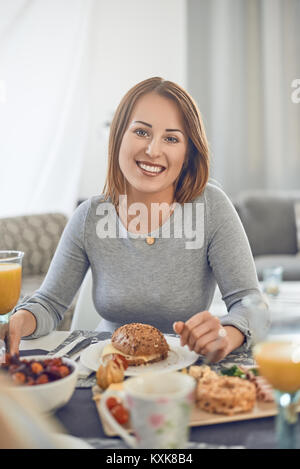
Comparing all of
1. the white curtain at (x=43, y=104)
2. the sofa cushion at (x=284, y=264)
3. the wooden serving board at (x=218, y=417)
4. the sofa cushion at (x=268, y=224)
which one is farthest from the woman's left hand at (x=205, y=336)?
the white curtain at (x=43, y=104)

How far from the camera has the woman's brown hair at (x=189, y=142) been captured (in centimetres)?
132

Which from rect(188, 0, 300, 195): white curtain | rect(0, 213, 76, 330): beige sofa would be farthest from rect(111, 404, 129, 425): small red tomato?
rect(188, 0, 300, 195): white curtain

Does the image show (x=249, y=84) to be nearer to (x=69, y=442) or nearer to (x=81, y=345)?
(x=81, y=345)

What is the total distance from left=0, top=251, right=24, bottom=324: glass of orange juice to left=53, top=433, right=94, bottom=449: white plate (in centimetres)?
37

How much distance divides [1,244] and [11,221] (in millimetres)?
235

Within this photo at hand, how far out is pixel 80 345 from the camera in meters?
1.05

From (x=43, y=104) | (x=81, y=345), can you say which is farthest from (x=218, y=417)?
(x=43, y=104)

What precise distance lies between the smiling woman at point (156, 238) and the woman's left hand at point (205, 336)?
30 centimetres

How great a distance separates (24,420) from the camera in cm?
54

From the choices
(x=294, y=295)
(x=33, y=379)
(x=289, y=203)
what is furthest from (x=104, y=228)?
(x=289, y=203)

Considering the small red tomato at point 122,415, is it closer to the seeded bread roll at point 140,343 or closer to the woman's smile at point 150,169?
the seeded bread roll at point 140,343

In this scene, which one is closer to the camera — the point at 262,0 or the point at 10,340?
the point at 10,340

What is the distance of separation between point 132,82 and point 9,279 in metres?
4.06
